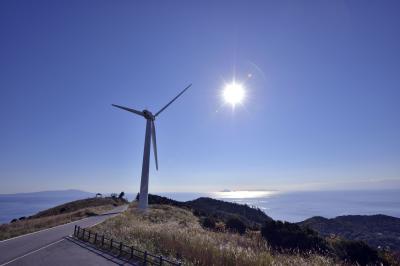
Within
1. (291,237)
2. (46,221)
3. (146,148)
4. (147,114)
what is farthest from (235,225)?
(46,221)

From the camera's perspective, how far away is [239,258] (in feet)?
37.1

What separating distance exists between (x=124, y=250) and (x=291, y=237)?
14.9m

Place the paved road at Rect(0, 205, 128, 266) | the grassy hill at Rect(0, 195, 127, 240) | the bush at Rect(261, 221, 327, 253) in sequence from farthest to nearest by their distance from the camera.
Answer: the grassy hill at Rect(0, 195, 127, 240)
the bush at Rect(261, 221, 327, 253)
the paved road at Rect(0, 205, 128, 266)

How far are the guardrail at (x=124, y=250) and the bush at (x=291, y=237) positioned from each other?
38.4ft

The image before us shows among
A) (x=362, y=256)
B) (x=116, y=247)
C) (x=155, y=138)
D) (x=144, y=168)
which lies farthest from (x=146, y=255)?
(x=155, y=138)

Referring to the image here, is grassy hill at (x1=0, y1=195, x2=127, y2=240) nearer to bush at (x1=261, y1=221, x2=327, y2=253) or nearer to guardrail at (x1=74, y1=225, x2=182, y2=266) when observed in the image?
guardrail at (x1=74, y1=225, x2=182, y2=266)

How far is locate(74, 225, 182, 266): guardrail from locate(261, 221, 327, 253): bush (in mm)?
11713

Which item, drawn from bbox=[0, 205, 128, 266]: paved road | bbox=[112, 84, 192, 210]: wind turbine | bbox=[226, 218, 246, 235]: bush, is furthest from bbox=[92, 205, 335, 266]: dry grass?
bbox=[112, 84, 192, 210]: wind turbine

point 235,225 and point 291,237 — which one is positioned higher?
point 235,225

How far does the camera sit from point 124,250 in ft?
48.9

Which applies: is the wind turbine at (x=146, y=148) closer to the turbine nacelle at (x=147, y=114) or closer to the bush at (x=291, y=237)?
the turbine nacelle at (x=147, y=114)

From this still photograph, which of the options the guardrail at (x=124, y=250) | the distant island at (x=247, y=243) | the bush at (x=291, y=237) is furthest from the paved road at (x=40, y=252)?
the bush at (x=291, y=237)

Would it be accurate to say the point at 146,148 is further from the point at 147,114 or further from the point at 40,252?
the point at 40,252

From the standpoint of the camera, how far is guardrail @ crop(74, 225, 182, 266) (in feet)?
39.8
